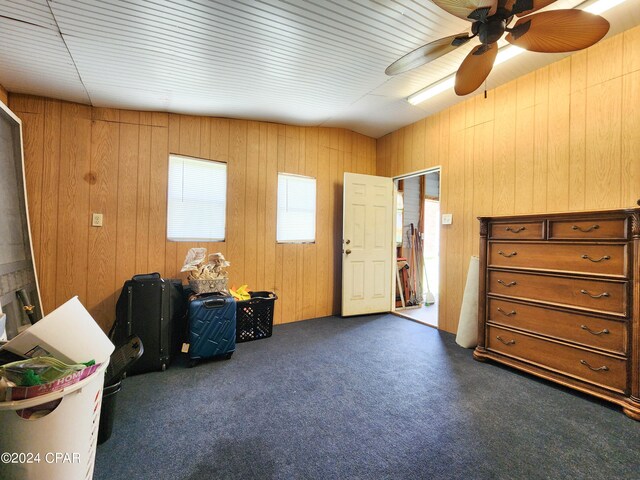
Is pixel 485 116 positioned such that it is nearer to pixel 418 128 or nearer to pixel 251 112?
pixel 418 128

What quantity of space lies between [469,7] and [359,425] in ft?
7.18

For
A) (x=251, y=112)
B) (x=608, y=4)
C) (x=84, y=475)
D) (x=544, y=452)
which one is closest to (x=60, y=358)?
(x=84, y=475)

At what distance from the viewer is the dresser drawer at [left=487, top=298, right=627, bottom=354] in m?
1.74

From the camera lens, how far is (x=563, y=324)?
1.95 m

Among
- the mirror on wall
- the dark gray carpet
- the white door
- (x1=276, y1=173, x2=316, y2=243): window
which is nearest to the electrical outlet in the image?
the mirror on wall

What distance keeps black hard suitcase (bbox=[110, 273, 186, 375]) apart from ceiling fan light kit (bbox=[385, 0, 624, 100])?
2328mm

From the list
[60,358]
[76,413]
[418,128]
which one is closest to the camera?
[76,413]

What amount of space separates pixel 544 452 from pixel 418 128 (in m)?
3.36

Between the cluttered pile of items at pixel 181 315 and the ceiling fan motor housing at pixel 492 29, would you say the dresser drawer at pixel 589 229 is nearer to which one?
the ceiling fan motor housing at pixel 492 29

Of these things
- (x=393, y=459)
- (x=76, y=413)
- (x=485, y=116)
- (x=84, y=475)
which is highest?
(x=485, y=116)

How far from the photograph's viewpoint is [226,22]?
1702 millimetres

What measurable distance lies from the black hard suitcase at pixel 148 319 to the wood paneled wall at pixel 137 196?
0.63 meters

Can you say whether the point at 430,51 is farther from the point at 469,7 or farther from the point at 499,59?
the point at 499,59

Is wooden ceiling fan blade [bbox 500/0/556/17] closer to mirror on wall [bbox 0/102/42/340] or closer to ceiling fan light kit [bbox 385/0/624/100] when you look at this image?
ceiling fan light kit [bbox 385/0/624/100]
